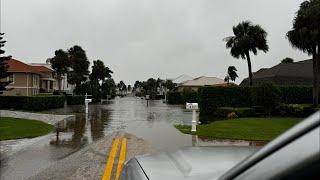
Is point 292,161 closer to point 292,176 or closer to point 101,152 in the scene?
point 292,176

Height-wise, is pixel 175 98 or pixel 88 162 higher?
pixel 175 98

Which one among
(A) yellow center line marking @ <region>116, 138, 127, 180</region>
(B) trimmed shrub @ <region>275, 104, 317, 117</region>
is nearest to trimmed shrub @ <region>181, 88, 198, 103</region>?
(B) trimmed shrub @ <region>275, 104, 317, 117</region>

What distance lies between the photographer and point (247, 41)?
43.2 m

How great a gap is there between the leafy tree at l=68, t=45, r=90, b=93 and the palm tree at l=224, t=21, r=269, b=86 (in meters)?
38.8

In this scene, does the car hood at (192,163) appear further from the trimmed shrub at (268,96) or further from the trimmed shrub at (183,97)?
the trimmed shrub at (183,97)

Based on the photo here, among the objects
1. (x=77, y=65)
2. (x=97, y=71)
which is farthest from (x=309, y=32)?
(x=97, y=71)

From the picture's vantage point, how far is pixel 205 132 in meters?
17.2

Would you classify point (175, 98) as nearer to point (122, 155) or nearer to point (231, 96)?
point (231, 96)

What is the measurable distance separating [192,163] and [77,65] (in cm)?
7739

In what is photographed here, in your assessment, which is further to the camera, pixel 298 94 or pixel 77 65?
pixel 77 65

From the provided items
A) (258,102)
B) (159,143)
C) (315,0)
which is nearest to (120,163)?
(159,143)

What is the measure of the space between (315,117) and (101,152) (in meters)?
11.3

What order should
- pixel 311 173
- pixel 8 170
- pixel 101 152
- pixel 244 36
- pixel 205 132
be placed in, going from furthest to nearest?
pixel 244 36, pixel 205 132, pixel 101 152, pixel 8 170, pixel 311 173

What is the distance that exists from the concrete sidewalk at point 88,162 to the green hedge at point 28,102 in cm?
2575
